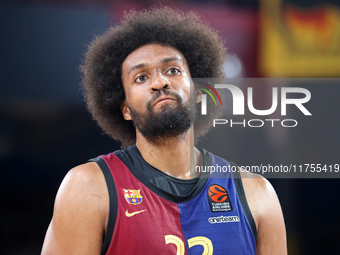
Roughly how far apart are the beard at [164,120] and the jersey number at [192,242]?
636 millimetres

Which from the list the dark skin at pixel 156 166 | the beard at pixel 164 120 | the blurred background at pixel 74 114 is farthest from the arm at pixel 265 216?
the blurred background at pixel 74 114

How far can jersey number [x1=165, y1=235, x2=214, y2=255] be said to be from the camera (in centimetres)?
249

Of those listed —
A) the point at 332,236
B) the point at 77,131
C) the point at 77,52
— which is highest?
the point at 77,52

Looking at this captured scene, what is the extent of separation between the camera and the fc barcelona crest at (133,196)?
2508mm

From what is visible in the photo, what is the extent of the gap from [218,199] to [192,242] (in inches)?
13.3

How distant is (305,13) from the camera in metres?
5.54

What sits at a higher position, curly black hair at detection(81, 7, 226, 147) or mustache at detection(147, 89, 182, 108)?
curly black hair at detection(81, 7, 226, 147)

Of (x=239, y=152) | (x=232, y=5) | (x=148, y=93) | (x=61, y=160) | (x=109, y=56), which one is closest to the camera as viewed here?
(x=148, y=93)

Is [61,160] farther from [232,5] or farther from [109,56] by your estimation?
[232,5]

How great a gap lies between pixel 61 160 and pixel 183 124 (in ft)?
8.60

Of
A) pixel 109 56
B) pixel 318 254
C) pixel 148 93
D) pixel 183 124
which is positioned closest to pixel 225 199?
pixel 183 124

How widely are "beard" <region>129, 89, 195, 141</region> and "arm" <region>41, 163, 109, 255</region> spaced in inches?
18.7
